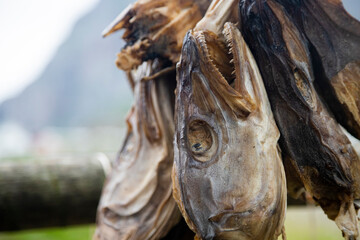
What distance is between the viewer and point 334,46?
1.81ft

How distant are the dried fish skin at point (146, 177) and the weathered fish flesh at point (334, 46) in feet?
0.85

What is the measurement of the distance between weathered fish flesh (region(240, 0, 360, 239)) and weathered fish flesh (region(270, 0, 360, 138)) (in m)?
0.03

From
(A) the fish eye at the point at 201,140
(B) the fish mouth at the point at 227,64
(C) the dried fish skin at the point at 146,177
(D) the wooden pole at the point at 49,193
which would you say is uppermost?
(B) the fish mouth at the point at 227,64

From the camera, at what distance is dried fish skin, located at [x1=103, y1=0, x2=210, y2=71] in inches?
25.1

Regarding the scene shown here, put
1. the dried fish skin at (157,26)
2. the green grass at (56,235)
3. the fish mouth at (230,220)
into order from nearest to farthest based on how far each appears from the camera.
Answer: the fish mouth at (230,220), the dried fish skin at (157,26), the green grass at (56,235)

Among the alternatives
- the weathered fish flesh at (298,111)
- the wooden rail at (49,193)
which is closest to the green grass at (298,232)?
the wooden rail at (49,193)

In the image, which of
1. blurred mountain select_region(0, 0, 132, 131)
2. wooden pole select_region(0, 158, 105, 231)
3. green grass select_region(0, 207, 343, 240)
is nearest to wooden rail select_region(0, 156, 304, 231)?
wooden pole select_region(0, 158, 105, 231)

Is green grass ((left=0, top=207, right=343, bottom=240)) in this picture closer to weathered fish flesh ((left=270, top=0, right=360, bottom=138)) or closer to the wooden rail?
the wooden rail

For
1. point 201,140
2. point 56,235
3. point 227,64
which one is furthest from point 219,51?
point 56,235

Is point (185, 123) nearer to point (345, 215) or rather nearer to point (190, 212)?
point (190, 212)

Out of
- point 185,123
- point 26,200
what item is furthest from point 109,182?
point 26,200

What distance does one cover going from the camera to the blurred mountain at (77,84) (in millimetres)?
11070

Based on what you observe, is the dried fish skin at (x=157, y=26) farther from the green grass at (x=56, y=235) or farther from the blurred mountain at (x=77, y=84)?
the blurred mountain at (x=77, y=84)

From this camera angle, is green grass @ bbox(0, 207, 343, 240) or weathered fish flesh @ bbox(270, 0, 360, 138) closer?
weathered fish flesh @ bbox(270, 0, 360, 138)
